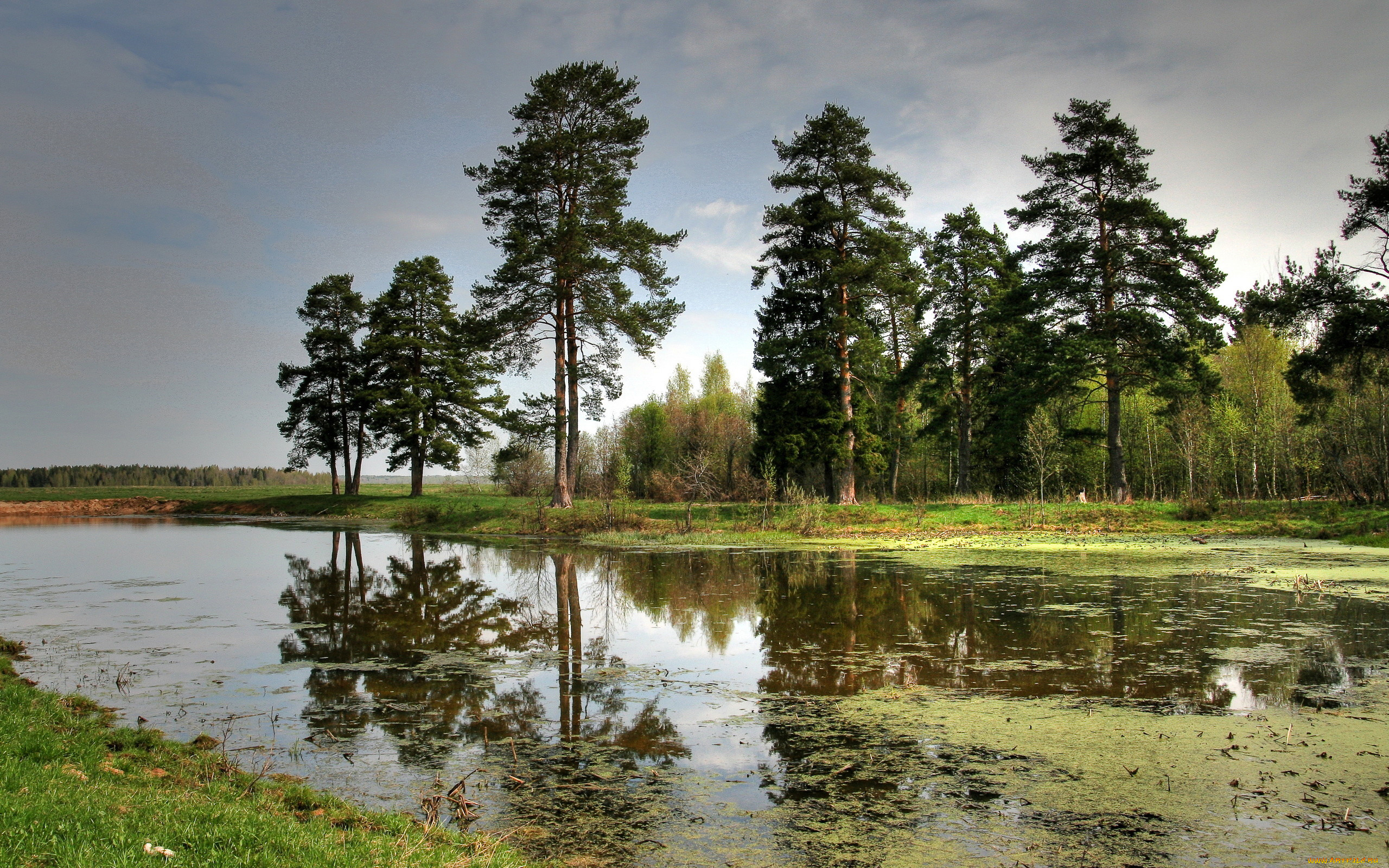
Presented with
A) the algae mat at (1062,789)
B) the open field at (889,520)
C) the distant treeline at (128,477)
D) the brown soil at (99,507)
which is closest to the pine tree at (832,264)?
the open field at (889,520)

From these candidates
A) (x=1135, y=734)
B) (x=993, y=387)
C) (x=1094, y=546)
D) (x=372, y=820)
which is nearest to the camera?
(x=372, y=820)

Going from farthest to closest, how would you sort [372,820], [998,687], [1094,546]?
[1094,546], [998,687], [372,820]

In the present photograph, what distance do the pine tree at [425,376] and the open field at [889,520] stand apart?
9015 mm

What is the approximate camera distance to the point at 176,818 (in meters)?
4.02

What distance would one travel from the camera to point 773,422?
112ft

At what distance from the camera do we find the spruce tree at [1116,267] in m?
26.8

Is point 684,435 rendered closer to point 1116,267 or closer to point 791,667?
point 1116,267

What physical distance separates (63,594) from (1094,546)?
23075mm

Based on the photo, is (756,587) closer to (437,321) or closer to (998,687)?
(998,687)

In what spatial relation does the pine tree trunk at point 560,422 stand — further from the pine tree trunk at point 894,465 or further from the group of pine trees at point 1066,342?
the pine tree trunk at point 894,465

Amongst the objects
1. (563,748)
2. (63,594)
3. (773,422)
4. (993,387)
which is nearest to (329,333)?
(773,422)

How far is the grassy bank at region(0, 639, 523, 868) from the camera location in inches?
140

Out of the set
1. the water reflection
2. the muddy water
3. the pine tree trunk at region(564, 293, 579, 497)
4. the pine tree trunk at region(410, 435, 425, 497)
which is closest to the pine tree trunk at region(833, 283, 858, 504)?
the pine tree trunk at region(564, 293, 579, 497)

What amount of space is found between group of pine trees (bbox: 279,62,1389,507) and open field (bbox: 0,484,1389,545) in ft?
4.86
